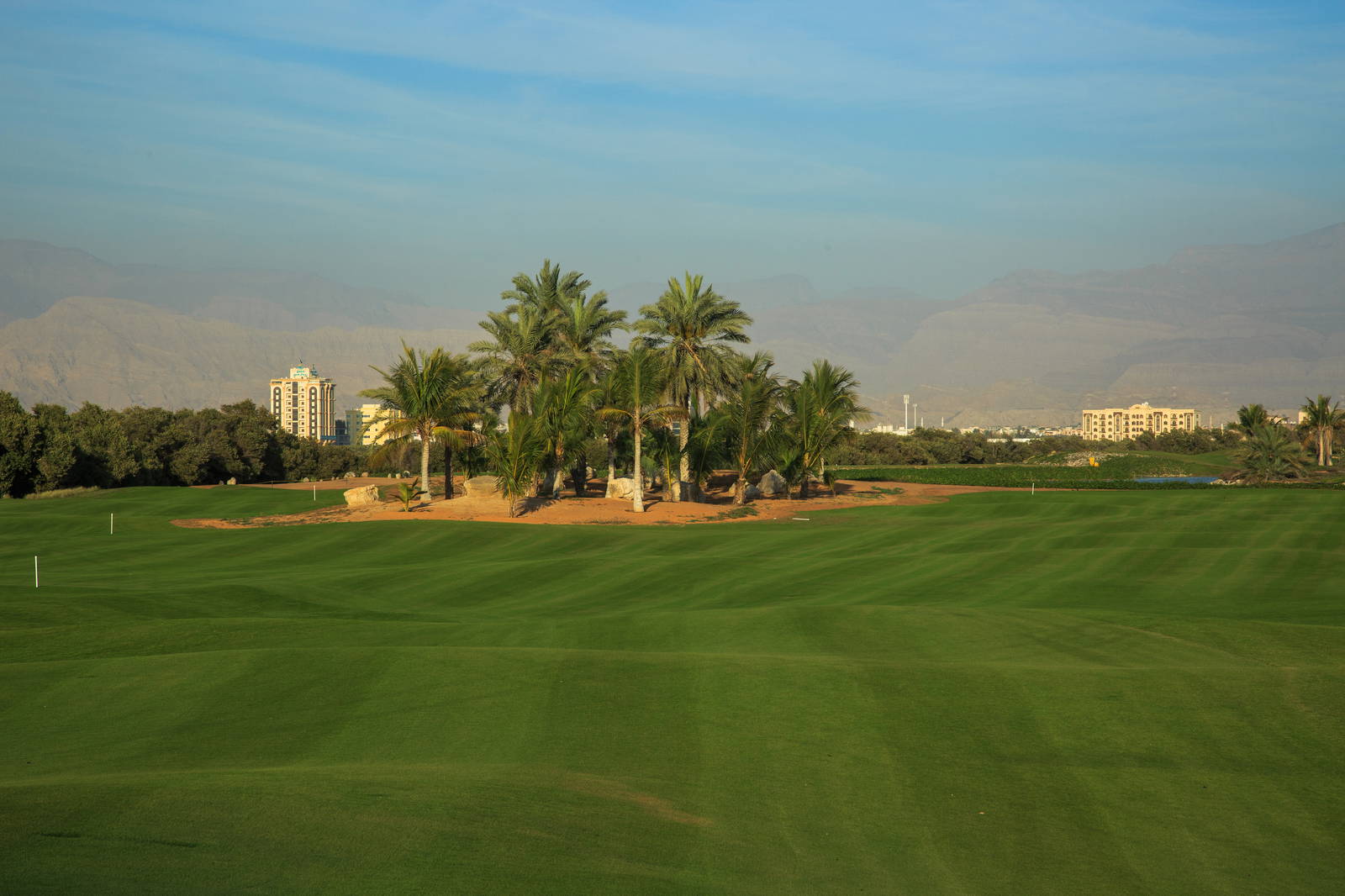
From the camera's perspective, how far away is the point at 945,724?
11.4 m

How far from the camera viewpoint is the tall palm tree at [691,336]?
5350 centimetres

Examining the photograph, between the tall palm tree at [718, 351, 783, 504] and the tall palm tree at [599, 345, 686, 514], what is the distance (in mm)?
3628

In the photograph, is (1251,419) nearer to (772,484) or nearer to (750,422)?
Result: (772,484)

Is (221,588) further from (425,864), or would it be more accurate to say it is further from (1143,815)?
(1143,815)

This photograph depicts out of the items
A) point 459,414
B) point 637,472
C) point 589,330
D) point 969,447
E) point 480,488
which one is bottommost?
point 480,488

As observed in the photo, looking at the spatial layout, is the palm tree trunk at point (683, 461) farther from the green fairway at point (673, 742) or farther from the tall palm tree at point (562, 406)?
the green fairway at point (673, 742)

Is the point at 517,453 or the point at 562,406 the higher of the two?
the point at 562,406

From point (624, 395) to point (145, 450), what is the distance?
3788 centimetres

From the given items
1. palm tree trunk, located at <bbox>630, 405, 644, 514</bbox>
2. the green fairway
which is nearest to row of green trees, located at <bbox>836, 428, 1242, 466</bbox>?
palm tree trunk, located at <bbox>630, 405, 644, 514</bbox>

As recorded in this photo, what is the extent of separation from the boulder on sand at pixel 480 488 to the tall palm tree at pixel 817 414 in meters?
15.5

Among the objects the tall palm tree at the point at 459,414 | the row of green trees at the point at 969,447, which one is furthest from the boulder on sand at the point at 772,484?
the row of green trees at the point at 969,447

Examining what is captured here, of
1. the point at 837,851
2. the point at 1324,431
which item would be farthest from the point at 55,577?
the point at 1324,431

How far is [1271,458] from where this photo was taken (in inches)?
2906

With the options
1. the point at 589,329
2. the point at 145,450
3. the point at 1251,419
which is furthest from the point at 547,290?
the point at 1251,419
